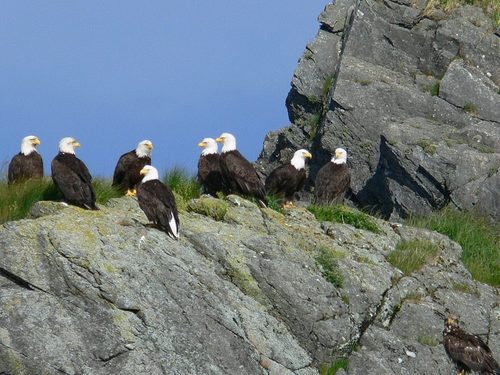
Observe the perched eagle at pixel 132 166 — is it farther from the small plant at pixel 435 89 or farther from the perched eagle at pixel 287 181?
the small plant at pixel 435 89

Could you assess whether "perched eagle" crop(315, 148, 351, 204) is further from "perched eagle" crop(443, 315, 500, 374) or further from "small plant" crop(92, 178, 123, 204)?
"perched eagle" crop(443, 315, 500, 374)

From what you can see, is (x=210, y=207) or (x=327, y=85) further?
(x=327, y=85)

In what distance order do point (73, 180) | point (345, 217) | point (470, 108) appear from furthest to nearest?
1. point (470, 108)
2. point (345, 217)
3. point (73, 180)

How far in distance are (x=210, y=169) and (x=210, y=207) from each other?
11.0ft

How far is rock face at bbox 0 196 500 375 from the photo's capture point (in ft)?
56.1

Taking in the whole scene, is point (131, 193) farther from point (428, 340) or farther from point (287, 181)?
point (428, 340)

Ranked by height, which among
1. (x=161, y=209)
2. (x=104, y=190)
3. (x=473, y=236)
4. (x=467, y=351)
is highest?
(x=104, y=190)

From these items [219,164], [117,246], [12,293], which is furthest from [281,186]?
[12,293]

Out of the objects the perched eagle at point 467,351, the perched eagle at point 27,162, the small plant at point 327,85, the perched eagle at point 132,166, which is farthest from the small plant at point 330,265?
the small plant at point 327,85

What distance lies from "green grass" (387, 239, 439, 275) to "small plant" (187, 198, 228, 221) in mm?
2906

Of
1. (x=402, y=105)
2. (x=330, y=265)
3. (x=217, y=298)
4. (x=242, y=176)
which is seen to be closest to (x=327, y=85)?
(x=402, y=105)

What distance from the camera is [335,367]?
19.0m

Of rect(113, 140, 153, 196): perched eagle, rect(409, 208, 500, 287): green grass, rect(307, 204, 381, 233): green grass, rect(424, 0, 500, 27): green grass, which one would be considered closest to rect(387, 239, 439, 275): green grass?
rect(307, 204, 381, 233): green grass

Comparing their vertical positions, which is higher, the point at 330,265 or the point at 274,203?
the point at 274,203
